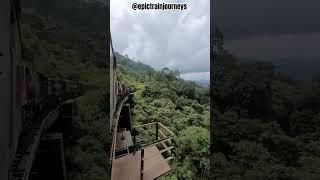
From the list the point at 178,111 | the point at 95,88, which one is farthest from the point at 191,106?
the point at 95,88

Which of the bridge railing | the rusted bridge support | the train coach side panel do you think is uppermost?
the train coach side panel

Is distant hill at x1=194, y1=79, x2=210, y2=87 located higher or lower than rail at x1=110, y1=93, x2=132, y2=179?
higher

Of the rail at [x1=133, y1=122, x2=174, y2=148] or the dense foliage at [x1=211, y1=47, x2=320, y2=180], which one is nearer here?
the rail at [x1=133, y1=122, x2=174, y2=148]

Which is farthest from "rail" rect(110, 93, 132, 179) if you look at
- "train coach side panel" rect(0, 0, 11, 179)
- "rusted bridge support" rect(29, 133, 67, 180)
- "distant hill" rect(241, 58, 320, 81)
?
"distant hill" rect(241, 58, 320, 81)

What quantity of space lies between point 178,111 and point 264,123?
0.76m

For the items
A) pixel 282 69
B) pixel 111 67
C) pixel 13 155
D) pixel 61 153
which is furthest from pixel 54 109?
pixel 282 69

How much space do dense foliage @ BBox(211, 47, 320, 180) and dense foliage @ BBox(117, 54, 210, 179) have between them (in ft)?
0.53

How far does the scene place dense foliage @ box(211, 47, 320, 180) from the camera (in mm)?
3381

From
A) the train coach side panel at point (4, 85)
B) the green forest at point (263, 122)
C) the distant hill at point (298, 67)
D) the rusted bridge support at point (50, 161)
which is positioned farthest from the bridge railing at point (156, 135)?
the train coach side panel at point (4, 85)

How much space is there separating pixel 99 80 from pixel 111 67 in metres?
0.18

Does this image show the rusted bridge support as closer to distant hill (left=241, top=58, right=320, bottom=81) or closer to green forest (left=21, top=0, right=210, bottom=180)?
green forest (left=21, top=0, right=210, bottom=180)

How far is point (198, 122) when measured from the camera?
127 inches

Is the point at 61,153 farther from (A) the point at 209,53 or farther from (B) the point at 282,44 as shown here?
(B) the point at 282,44

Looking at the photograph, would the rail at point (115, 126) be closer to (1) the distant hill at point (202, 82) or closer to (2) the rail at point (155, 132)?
(2) the rail at point (155, 132)
